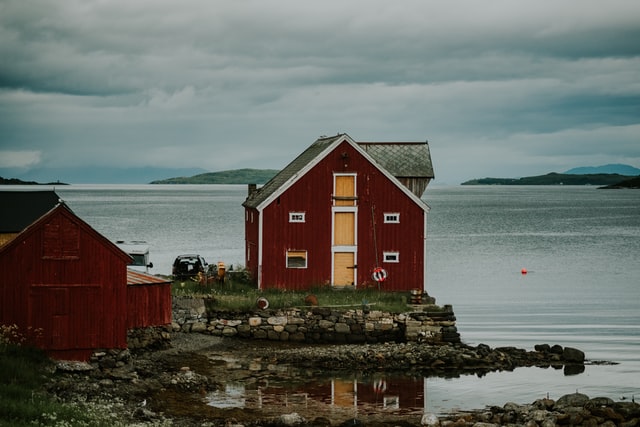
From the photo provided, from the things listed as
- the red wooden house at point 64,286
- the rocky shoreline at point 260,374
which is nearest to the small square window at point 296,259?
the rocky shoreline at point 260,374

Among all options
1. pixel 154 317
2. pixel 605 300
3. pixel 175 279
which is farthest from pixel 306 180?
pixel 605 300

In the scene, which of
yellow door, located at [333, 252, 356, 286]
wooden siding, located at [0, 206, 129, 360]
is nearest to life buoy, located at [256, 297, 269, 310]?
yellow door, located at [333, 252, 356, 286]

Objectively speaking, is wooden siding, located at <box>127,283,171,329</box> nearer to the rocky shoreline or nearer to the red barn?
the rocky shoreline

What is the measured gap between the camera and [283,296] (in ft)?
122

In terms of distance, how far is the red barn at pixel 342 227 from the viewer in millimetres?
39500

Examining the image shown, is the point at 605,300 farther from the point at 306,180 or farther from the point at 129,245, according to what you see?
the point at 129,245

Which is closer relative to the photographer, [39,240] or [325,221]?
[39,240]

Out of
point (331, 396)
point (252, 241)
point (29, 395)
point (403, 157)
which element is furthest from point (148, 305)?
point (403, 157)

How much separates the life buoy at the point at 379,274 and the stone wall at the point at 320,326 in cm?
394

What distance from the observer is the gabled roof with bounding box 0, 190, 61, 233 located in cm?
3972

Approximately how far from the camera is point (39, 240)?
2784 cm

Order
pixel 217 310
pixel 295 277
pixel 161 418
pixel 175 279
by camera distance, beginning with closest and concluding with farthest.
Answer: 1. pixel 161 418
2. pixel 217 310
3. pixel 295 277
4. pixel 175 279

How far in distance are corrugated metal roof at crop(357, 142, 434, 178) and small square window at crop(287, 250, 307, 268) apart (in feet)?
17.2

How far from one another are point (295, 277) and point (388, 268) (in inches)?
146
